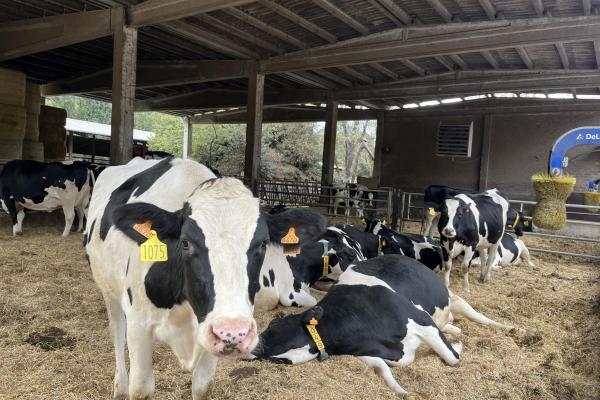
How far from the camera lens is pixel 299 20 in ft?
26.7

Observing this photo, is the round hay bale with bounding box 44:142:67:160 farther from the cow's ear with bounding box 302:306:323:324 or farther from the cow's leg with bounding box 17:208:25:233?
the cow's ear with bounding box 302:306:323:324

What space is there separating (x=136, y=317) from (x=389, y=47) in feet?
24.9

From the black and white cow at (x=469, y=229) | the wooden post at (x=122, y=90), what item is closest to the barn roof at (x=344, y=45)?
the wooden post at (x=122, y=90)

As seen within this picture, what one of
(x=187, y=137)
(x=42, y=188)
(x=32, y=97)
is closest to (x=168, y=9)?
(x=42, y=188)

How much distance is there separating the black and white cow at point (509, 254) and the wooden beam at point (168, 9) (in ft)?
19.2

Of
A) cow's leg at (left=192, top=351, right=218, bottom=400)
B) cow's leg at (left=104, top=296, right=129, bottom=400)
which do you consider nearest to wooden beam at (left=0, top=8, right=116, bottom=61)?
cow's leg at (left=104, top=296, right=129, bottom=400)

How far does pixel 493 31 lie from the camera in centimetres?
739

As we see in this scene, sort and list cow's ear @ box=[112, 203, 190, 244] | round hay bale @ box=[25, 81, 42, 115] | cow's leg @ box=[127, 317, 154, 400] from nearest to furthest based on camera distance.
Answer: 1. cow's ear @ box=[112, 203, 190, 244]
2. cow's leg @ box=[127, 317, 154, 400]
3. round hay bale @ box=[25, 81, 42, 115]

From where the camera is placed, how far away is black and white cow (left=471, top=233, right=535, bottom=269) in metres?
7.96

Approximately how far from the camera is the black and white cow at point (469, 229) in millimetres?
6258

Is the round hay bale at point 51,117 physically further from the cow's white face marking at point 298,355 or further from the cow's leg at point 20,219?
the cow's white face marking at point 298,355

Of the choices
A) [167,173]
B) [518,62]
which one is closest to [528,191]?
[518,62]

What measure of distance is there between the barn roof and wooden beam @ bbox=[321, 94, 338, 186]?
1.16 ft

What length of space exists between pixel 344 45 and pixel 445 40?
2.16 metres
